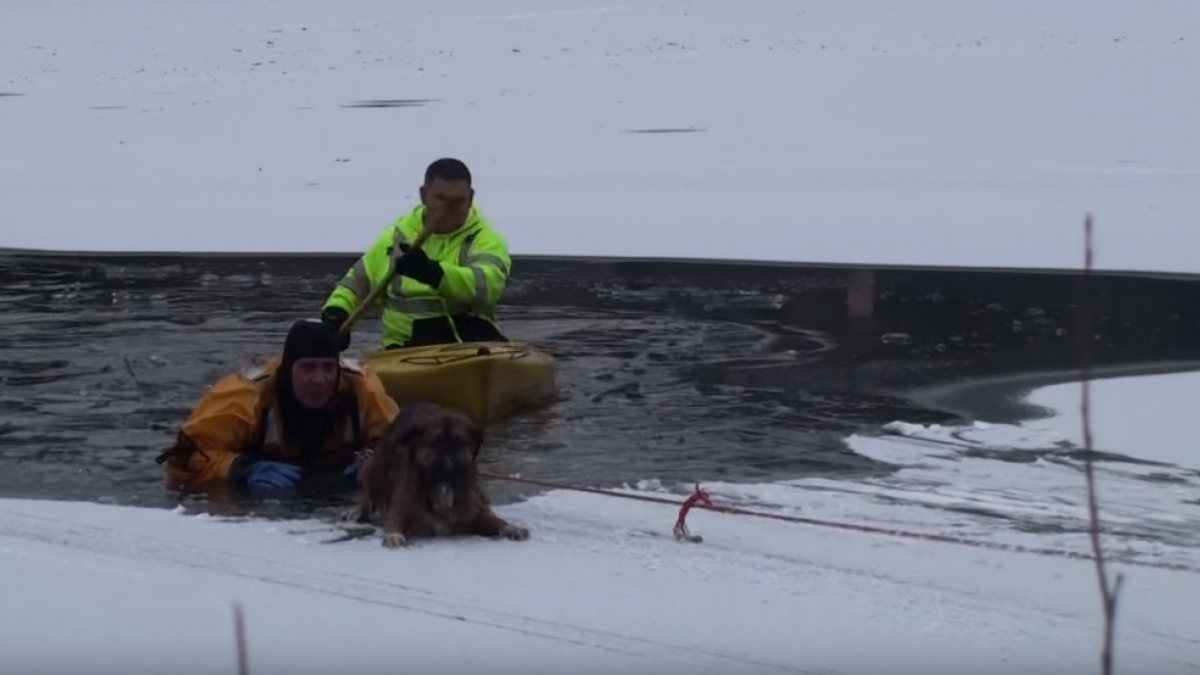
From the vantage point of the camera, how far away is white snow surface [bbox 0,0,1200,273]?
51.9 ft

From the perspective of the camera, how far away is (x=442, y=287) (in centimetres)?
831

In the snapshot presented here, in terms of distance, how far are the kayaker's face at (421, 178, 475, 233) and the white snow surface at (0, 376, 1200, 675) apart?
2.06 metres

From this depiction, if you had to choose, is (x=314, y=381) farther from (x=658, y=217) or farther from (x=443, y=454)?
(x=658, y=217)

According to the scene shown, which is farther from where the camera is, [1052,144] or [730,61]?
[730,61]

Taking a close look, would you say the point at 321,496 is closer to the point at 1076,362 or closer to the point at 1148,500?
the point at 1148,500

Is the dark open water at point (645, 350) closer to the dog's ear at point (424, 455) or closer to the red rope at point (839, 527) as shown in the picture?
the red rope at point (839, 527)

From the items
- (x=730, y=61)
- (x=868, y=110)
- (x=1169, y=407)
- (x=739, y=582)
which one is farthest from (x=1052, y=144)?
(x=739, y=582)

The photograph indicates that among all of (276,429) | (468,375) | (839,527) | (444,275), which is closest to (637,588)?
(839,527)

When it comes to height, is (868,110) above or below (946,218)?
above

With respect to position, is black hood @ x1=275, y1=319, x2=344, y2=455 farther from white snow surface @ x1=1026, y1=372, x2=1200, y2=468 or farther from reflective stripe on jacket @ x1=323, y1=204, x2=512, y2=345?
white snow surface @ x1=1026, y1=372, x2=1200, y2=468

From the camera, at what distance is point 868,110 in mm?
22312

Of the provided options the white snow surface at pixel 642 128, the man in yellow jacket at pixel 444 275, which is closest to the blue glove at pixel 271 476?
the man in yellow jacket at pixel 444 275

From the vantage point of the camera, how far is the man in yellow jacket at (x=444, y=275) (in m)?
8.34

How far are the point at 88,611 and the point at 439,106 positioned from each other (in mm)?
19338
